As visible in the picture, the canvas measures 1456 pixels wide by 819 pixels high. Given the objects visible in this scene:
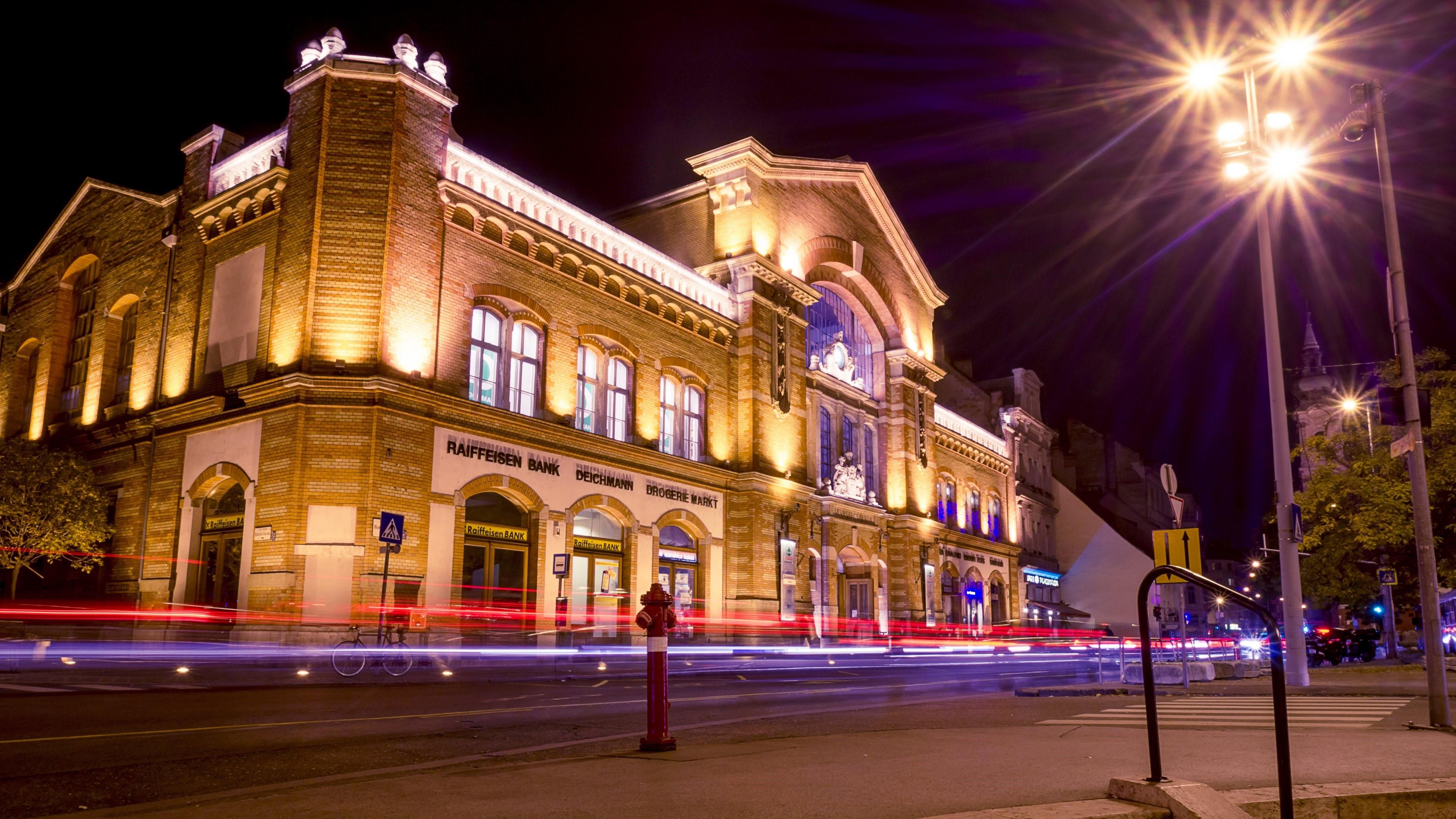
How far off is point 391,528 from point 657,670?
38.7 ft

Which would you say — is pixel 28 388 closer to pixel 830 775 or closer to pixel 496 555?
pixel 496 555

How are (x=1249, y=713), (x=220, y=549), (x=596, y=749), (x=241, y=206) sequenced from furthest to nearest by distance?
1. (x=241, y=206)
2. (x=220, y=549)
3. (x=1249, y=713)
4. (x=596, y=749)

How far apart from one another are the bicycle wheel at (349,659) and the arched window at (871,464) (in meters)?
24.9

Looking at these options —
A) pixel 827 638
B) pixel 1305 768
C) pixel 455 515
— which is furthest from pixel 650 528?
pixel 1305 768

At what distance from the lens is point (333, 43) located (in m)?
22.8

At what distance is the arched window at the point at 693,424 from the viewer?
30641 millimetres

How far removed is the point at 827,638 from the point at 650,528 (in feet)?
32.7

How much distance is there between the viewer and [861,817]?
5469mm

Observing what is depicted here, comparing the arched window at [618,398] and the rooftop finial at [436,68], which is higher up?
the rooftop finial at [436,68]

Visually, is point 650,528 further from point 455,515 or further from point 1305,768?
point 1305,768

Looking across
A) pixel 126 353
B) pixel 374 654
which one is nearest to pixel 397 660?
pixel 374 654

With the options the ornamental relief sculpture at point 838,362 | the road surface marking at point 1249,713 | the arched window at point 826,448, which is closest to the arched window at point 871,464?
the ornamental relief sculpture at point 838,362

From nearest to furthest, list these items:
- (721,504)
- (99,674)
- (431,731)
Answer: (431,731)
(99,674)
(721,504)

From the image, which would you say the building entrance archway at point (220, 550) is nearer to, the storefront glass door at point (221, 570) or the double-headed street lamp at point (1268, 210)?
A: the storefront glass door at point (221, 570)
